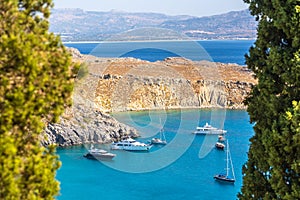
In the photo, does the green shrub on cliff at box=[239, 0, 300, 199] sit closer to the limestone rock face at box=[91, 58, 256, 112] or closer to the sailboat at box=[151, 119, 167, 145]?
the sailboat at box=[151, 119, 167, 145]

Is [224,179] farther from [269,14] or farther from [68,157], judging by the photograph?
[269,14]

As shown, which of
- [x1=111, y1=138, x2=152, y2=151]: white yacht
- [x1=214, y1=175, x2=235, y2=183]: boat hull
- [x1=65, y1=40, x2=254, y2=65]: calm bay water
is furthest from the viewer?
[x1=65, y1=40, x2=254, y2=65]: calm bay water

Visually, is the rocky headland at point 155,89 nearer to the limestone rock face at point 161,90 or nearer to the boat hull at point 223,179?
the limestone rock face at point 161,90

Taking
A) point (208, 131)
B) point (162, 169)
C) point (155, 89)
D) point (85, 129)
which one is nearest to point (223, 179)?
point (162, 169)

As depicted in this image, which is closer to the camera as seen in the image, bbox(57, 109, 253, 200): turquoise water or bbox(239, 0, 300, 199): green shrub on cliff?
bbox(239, 0, 300, 199): green shrub on cliff

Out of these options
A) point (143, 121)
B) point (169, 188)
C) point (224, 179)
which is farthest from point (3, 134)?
point (143, 121)

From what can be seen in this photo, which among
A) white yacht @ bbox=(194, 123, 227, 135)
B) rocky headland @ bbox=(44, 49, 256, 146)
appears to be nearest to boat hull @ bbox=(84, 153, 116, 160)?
rocky headland @ bbox=(44, 49, 256, 146)
